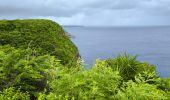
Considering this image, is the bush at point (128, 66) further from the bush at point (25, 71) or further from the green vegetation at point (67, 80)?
the bush at point (25, 71)

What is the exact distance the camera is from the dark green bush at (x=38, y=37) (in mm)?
14789

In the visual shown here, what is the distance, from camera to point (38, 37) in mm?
15297

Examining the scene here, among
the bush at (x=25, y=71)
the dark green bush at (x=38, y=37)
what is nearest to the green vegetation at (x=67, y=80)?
the bush at (x=25, y=71)

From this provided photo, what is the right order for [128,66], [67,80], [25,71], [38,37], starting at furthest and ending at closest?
[38,37]
[128,66]
[25,71]
[67,80]

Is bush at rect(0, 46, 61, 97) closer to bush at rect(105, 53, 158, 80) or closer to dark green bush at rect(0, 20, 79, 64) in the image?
bush at rect(105, 53, 158, 80)

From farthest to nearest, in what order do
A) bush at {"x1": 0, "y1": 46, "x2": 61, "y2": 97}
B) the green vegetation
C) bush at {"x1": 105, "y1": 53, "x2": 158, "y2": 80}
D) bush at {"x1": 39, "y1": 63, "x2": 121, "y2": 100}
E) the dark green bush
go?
the dark green bush, bush at {"x1": 105, "y1": 53, "x2": 158, "y2": 80}, bush at {"x1": 0, "y1": 46, "x2": 61, "y2": 97}, bush at {"x1": 39, "y1": 63, "x2": 121, "y2": 100}, the green vegetation

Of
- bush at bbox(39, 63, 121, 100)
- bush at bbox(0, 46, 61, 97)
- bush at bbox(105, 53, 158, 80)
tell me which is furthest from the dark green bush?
bush at bbox(39, 63, 121, 100)

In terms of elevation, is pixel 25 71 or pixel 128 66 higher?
pixel 25 71

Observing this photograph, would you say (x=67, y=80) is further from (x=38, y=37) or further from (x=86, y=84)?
(x=38, y=37)

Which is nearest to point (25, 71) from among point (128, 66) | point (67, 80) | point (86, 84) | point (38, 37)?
point (67, 80)

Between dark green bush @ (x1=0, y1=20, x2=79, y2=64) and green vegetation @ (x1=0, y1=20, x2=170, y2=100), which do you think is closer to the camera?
green vegetation @ (x1=0, y1=20, x2=170, y2=100)

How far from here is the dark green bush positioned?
1479 cm

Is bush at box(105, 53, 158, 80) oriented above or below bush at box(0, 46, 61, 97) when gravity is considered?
below

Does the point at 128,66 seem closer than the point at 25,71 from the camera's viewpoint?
No
